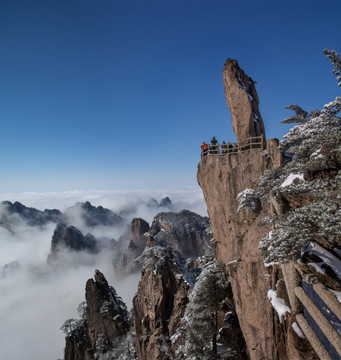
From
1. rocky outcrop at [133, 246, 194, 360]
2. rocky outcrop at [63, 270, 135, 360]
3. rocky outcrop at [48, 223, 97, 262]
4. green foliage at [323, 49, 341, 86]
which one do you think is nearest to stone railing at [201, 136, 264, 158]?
green foliage at [323, 49, 341, 86]

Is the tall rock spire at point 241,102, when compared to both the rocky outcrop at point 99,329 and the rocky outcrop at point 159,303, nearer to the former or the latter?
the rocky outcrop at point 159,303

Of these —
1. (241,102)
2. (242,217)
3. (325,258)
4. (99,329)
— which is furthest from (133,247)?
(325,258)

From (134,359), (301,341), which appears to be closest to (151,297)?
(134,359)

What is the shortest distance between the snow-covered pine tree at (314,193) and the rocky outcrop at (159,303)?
19.7 m

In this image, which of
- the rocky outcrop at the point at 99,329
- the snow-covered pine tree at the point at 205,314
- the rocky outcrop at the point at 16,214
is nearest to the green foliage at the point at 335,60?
the snow-covered pine tree at the point at 205,314

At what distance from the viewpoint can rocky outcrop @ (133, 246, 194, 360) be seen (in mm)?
25172

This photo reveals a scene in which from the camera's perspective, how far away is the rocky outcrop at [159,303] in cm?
2517

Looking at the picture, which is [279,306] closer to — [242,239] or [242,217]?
[242,239]

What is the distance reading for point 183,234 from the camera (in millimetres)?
90125

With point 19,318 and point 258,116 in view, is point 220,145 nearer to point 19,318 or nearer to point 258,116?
point 258,116

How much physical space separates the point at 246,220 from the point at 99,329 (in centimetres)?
3292

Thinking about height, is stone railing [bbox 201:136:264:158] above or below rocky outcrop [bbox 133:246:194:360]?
above

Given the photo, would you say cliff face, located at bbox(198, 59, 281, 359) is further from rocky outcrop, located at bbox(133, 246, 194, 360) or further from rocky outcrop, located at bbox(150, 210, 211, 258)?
rocky outcrop, located at bbox(150, 210, 211, 258)

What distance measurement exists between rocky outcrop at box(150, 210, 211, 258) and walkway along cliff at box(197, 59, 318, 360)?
216ft
